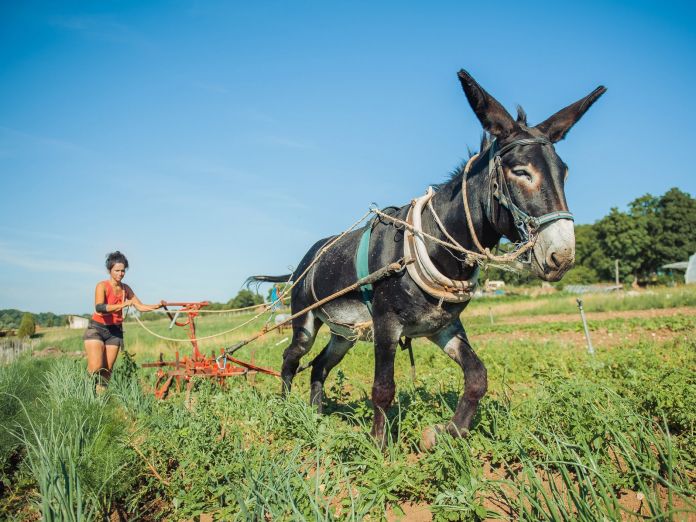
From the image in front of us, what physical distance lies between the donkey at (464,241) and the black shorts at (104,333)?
12.1 feet

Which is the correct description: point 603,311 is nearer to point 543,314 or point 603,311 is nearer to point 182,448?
point 543,314

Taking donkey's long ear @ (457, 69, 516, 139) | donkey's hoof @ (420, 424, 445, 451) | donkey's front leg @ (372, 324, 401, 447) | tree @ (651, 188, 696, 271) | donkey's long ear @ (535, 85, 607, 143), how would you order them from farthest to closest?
tree @ (651, 188, 696, 271), donkey's front leg @ (372, 324, 401, 447), donkey's hoof @ (420, 424, 445, 451), donkey's long ear @ (535, 85, 607, 143), donkey's long ear @ (457, 69, 516, 139)

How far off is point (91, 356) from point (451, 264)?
5.35 meters

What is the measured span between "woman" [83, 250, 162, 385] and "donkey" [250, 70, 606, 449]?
343 cm

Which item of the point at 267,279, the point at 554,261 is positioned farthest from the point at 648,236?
the point at 554,261

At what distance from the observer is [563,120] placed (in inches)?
126

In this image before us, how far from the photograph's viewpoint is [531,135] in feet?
9.87

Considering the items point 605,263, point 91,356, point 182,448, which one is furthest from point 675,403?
point 605,263

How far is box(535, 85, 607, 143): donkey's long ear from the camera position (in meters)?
3.19

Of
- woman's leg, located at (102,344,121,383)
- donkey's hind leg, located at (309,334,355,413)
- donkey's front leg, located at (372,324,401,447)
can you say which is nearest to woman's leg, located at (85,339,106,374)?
woman's leg, located at (102,344,121,383)

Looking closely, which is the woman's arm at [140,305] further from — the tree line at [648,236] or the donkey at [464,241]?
the tree line at [648,236]

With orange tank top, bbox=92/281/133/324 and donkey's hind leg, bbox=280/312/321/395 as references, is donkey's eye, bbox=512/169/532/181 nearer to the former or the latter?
donkey's hind leg, bbox=280/312/321/395

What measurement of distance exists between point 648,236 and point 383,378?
57.6 m

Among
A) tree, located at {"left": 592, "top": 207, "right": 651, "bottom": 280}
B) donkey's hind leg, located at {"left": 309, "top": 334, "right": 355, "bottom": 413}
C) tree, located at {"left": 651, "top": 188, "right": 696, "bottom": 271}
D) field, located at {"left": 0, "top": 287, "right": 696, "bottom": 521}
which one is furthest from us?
tree, located at {"left": 592, "top": 207, "right": 651, "bottom": 280}
